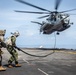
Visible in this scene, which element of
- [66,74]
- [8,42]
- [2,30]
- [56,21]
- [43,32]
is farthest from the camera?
[43,32]

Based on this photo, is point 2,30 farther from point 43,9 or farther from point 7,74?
point 43,9

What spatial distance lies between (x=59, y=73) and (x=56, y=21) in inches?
1386

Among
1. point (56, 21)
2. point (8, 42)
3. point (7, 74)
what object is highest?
point (56, 21)

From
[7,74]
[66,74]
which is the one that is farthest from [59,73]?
[7,74]

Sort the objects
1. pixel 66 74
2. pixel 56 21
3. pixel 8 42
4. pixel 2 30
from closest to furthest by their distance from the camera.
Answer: pixel 66 74 < pixel 2 30 < pixel 8 42 < pixel 56 21

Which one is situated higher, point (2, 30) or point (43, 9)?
point (43, 9)

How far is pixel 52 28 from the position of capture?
48531 mm

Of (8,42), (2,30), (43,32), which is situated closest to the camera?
(2,30)

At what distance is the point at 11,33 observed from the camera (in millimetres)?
15297

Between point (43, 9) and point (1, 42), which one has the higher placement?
point (43, 9)

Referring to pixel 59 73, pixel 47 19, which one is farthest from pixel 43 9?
pixel 59 73

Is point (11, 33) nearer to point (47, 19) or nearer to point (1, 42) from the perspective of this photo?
point (1, 42)

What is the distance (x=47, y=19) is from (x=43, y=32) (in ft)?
18.3

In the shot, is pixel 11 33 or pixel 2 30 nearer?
pixel 2 30
